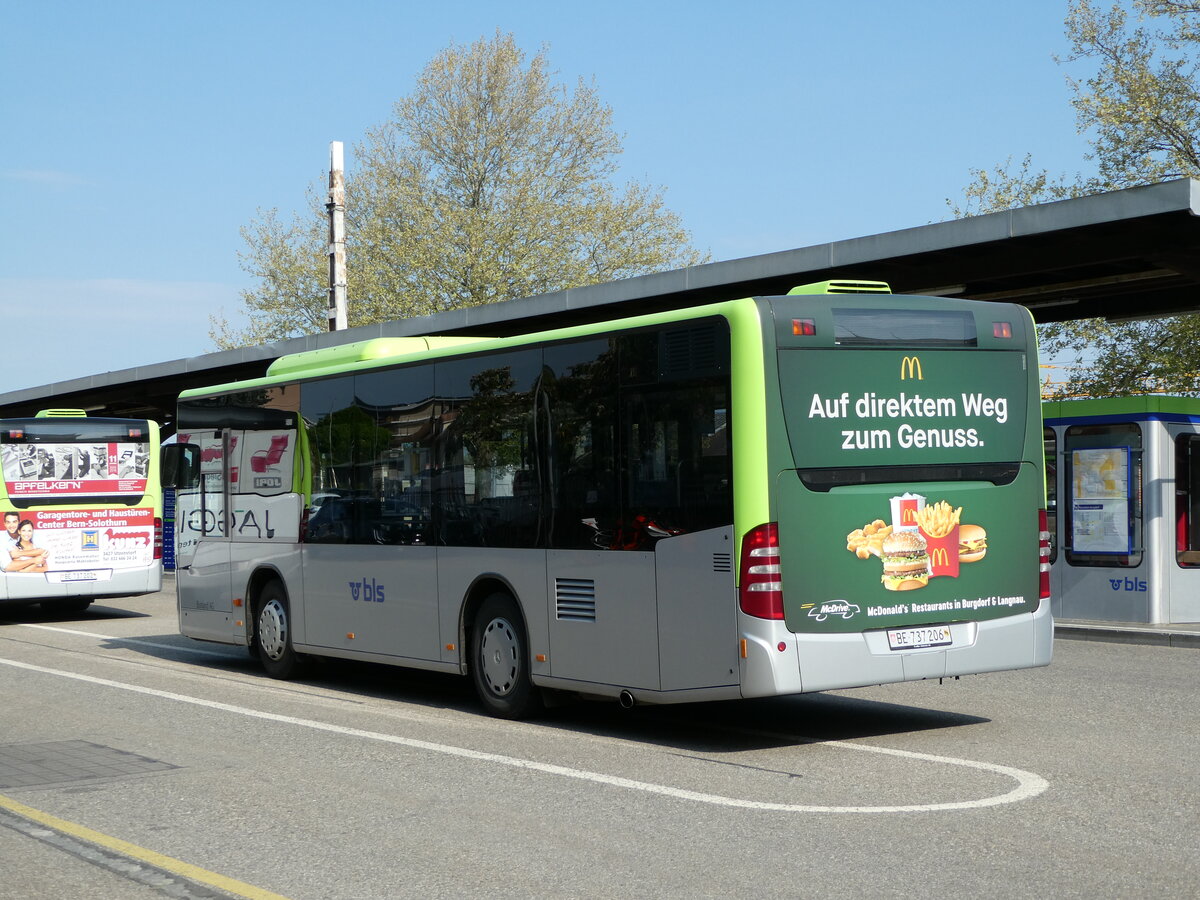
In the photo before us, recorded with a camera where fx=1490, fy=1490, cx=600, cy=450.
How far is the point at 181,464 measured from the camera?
49.1 feet

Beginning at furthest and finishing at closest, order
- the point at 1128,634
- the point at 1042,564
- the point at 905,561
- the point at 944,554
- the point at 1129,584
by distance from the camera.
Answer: the point at 1129,584 < the point at 1128,634 < the point at 1042,564 < the point at 944,554 < the point at 905,561

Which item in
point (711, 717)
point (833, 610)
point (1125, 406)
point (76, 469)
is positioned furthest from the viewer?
point (76, 469)

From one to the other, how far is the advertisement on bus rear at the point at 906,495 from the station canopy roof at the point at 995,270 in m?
5.79

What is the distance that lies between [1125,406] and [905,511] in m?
8.98

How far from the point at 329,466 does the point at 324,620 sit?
1332 mm

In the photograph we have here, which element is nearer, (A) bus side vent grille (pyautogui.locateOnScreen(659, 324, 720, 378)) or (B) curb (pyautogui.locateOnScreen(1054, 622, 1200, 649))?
(A) bus side vent grille (pyautogui.locateOnScreen(659, 324, 720, 378))

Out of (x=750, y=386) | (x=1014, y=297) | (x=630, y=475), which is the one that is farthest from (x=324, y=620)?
(x=1014, y=297)

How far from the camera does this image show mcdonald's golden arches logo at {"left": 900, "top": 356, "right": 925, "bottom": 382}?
29.8 feet

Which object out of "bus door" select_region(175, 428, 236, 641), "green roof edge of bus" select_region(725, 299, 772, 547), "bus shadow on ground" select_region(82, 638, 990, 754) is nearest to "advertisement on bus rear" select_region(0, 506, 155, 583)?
"bus door" select_region(175, 428, 236, 641)

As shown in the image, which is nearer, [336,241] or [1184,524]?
[1184,524]

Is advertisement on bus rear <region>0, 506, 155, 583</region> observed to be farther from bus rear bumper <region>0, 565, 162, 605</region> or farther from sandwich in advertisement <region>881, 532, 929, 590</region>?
sandwich in advertisement <region>881, 532, 929, 590</region>

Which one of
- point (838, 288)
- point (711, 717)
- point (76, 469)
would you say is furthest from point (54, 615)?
point (838, 288)

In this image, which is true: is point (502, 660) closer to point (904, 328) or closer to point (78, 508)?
point (904, 328)

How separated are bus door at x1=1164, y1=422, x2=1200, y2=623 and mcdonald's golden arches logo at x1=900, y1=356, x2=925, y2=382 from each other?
9014mm
